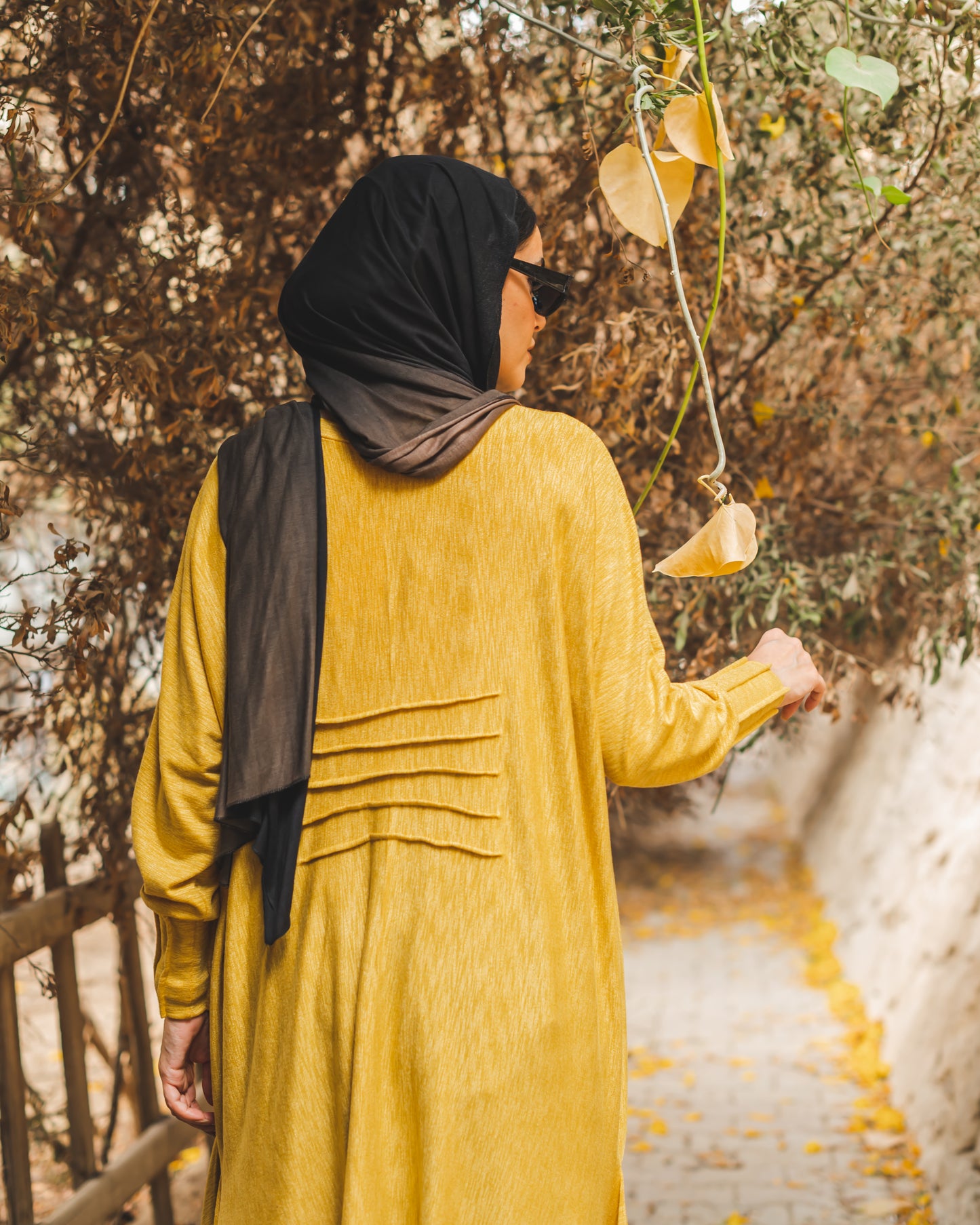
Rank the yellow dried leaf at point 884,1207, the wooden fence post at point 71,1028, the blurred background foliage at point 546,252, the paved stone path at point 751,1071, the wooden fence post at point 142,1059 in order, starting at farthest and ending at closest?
the paved stone path at point 751,1071 < the yellow dried leaf at point 884,1207 < the wooden fence post at point 142,1059 < the wooden fence post at point 71,1028 < the blurred background foliage at point 546,252

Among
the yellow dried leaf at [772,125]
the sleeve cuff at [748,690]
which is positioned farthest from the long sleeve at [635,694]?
the yellow dried leaf at [772,125]

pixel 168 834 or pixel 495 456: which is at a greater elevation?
pixel 495 456

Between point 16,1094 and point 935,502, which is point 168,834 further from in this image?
point 935,502

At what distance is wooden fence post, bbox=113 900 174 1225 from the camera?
3094mm

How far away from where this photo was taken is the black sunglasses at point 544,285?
1484mm

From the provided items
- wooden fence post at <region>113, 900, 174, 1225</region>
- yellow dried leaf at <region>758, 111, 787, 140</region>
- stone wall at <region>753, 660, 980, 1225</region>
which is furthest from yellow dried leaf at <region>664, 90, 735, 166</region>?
wooden fence post at <region>113, 900, 174, 1225</region>

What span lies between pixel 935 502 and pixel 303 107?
1.77m

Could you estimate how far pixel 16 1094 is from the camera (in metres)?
2.59

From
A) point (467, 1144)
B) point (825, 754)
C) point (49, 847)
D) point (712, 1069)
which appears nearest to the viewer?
point (467, 1144)

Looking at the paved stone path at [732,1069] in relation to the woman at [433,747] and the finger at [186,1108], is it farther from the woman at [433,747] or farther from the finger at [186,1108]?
the finger at [186,1108]

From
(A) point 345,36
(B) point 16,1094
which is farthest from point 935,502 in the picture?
(B) point 16,1094

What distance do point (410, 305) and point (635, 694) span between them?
55cm

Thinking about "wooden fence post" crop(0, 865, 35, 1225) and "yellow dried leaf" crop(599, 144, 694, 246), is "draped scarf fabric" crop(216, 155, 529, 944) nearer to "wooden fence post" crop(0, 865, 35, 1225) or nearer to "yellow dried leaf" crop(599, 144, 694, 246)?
"yellow dried leaf" crop(599, 144, 694, 246)

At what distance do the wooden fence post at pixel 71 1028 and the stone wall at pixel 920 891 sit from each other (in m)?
2.03
